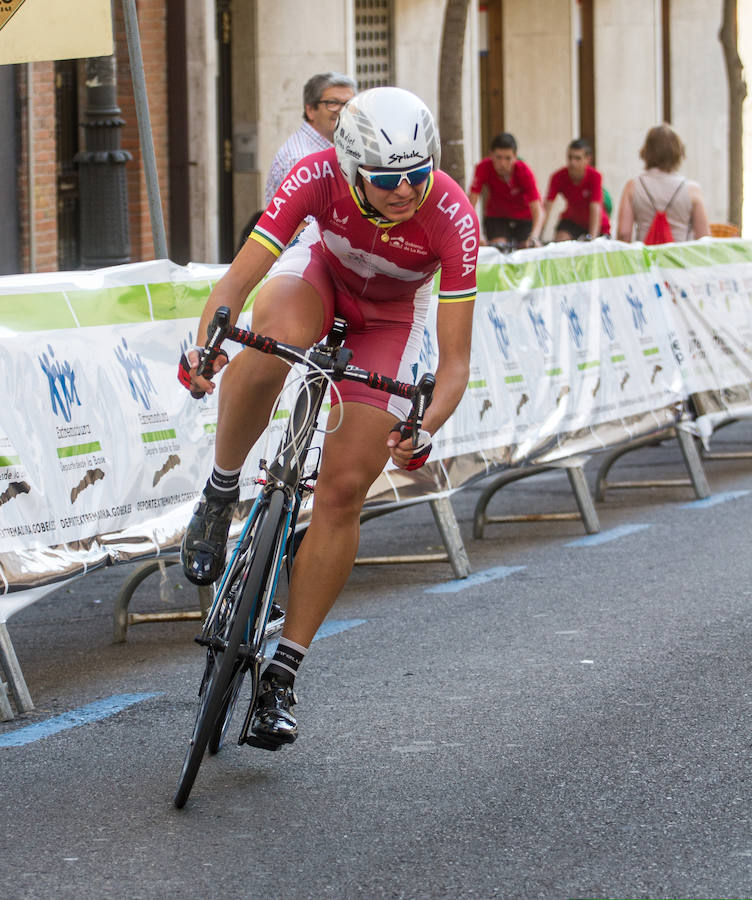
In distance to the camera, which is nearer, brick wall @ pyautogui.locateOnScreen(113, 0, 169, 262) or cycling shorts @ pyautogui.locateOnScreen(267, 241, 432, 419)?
cycling shorts @ pyautogui.locateOnScreen(267, 241, 432, 419)

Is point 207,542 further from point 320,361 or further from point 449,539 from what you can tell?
point 449,539

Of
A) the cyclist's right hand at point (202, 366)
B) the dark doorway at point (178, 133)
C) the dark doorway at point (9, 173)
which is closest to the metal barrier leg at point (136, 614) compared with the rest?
the cyclist's right hand at point (202, 366)

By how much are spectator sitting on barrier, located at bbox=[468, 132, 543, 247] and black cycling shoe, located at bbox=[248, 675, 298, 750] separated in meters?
11.3

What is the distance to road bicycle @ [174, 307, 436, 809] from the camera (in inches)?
183

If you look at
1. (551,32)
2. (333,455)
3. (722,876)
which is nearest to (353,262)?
(333,455)

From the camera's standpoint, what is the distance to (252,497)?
7.26 m

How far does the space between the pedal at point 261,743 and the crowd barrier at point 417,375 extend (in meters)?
1.19

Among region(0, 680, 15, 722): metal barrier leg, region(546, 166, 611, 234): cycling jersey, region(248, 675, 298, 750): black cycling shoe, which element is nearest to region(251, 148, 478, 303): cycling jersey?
region(248, 675, 298, 750): black cycling shoe

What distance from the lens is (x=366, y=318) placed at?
214 inches

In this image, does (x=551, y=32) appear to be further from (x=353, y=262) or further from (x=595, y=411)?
(x=353, y=262)

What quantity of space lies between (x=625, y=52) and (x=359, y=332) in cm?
2493

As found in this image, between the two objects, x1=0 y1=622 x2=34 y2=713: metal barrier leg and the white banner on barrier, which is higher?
the white banner on barrier

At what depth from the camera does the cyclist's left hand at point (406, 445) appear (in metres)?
4.55

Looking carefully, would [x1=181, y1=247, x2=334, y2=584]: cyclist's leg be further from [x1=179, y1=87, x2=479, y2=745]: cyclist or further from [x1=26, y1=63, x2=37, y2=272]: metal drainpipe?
[x1=26, y1=63, x2=37, y2=272]: metal drainpipe
